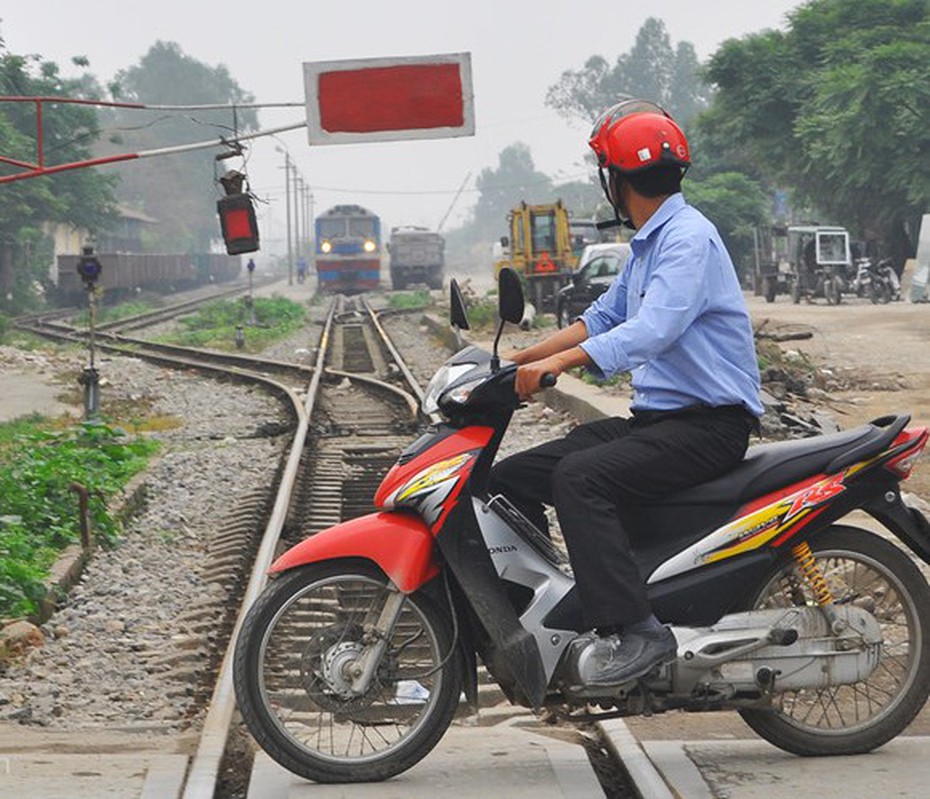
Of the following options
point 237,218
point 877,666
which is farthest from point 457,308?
point 237,218

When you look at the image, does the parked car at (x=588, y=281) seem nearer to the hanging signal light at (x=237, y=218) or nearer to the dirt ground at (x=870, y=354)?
the dirt ground at (x=870, y=354)

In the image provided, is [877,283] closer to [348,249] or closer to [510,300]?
[348,249]

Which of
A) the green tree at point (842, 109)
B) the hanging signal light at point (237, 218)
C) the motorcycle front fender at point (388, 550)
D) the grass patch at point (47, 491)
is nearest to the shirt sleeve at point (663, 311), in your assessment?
the motorcycle front fender at point (388, 550)

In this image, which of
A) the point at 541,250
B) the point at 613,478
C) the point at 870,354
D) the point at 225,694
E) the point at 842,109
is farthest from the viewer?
the point at 842,109

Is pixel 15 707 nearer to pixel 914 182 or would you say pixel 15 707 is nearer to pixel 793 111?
pixel 914 182

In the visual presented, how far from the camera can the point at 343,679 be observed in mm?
5129

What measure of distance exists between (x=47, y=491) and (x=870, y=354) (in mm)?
16402

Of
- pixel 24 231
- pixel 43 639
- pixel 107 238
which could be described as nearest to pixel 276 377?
pixel 43 639

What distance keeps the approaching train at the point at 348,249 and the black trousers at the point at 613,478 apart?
56.4 meters

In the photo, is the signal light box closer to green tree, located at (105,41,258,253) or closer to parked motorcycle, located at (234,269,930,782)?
parked motorcycle, located at (234,269,930,782)

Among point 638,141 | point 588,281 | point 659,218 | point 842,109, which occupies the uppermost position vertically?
point 842,109

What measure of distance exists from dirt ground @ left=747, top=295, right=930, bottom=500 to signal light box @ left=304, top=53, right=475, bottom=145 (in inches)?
216

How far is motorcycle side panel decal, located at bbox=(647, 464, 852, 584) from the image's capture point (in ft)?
16.7

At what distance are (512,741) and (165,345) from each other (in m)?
27.2
